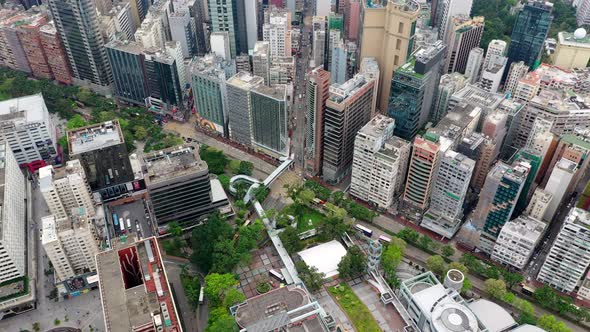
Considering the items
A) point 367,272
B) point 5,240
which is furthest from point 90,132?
point 367,272

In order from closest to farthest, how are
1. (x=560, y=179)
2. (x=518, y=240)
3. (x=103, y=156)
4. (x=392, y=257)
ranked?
(x=518, y=240), (x=560, y=179), (x=392, y=257), (x=103, y=156)

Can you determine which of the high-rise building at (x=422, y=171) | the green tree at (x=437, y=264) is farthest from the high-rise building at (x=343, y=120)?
the green tree at (x=437, y=264)

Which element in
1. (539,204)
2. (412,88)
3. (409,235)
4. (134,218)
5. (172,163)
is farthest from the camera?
(412,88)

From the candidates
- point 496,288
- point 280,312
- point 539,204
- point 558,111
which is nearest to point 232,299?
point 280,312

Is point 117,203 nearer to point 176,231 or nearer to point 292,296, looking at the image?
point 176,231

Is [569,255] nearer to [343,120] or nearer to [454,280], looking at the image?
[454,280]

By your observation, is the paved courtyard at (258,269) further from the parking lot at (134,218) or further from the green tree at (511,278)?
the green tree at (511,278)

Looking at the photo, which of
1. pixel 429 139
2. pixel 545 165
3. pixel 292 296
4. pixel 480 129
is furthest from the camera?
pixel 480 129
